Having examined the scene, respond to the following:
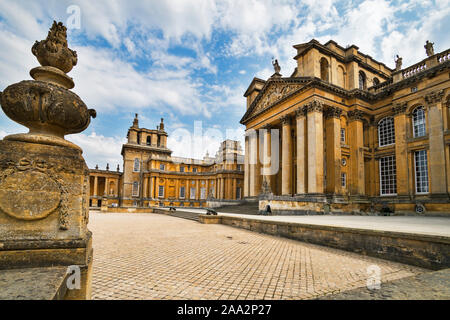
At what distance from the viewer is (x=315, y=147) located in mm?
20688

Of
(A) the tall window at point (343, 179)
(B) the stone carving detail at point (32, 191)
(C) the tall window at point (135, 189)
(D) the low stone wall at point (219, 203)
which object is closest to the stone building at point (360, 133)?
(A) the tall window at point (343, 179)

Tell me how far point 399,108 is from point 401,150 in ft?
13.3

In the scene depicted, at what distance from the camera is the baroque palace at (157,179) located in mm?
48719

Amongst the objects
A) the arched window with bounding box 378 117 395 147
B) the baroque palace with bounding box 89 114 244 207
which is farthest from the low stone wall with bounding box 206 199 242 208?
the arched window with bounding box 378 117 395 147

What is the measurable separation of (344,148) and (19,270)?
25612 millimetres

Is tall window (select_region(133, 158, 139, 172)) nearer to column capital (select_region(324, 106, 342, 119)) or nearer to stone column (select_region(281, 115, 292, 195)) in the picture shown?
stone column (select_region(281, 115, 292, 195))

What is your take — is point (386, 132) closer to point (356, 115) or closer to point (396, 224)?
point (356, 115)

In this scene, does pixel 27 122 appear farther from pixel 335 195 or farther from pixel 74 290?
pixel 335 195

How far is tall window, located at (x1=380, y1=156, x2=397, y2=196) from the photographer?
22.3m

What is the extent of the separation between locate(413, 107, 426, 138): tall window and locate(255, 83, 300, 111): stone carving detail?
1094 centimetres

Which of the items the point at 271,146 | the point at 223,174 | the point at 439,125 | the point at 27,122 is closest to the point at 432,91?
the point at 439,125

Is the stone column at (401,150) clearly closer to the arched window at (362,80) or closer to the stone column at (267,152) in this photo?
the arched window at (362,80)

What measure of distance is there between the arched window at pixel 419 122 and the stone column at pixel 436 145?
4.22ft
